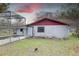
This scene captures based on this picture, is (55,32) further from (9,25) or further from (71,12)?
(9,25)

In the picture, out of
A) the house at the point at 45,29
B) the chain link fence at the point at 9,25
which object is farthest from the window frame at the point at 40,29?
the chain link fence at the point at 9,25

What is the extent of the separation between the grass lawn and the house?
0.17 feet

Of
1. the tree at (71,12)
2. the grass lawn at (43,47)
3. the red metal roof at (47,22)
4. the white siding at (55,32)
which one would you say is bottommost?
the grass lawn at (43,47)

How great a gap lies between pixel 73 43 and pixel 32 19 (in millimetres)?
429

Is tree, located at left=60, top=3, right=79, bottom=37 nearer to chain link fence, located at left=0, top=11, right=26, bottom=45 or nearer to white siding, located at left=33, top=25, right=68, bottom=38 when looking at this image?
white siding, located at left=33, top=25, right=68, bottom=38

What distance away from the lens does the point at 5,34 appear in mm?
1617

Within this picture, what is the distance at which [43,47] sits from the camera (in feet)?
5.31

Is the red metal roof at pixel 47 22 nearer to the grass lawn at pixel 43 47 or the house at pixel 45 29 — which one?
the house at pixel 45 29

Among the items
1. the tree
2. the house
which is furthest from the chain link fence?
the tree

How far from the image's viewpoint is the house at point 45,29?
5.29 feet

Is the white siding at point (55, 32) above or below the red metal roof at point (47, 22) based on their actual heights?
below

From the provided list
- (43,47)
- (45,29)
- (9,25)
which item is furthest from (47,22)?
(9,25)

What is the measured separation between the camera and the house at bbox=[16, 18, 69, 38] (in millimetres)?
1612

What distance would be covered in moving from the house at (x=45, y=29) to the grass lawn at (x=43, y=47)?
0.17 ft
